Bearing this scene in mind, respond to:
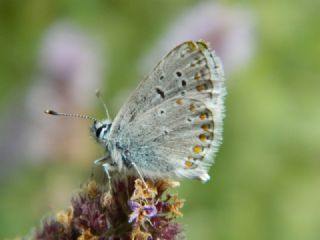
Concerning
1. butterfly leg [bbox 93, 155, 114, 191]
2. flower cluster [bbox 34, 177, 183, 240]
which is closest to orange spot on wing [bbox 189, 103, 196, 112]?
flower cluster [bbox 34, 177, 183, 240]

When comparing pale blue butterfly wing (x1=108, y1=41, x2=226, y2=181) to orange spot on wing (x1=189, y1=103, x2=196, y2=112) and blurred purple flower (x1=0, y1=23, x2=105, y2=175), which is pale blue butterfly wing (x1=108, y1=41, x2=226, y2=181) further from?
blurred purple flower (x1=0, y1=23, x2=105, y2=175)

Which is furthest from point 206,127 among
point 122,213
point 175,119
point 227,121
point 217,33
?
point 227,121

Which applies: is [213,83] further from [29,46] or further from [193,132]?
[29,46]

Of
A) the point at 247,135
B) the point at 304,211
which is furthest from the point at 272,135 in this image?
the point at 304,211

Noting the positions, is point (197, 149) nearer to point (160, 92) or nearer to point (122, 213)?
point (160, 92)

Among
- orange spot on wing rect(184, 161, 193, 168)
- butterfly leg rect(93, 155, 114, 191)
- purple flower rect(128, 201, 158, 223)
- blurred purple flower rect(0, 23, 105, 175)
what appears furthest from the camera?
blurred purple flower rect(0, 23, 105, 175)

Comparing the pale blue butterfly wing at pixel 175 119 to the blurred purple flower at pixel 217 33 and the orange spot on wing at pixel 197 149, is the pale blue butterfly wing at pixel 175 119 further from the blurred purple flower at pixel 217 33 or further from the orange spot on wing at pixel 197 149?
the blurred purple flower at pixel 217 33
